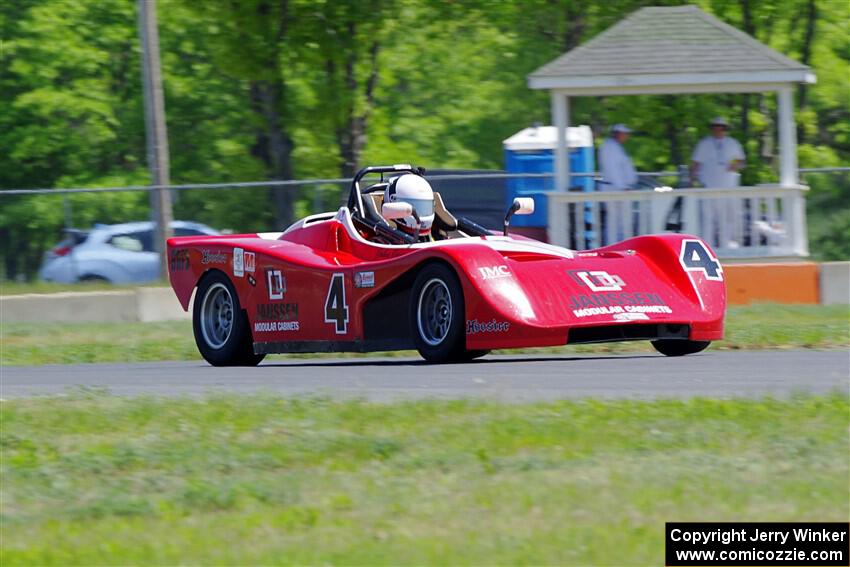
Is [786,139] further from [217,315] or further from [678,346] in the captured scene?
[217,315]

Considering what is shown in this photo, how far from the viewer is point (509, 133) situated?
35312mm

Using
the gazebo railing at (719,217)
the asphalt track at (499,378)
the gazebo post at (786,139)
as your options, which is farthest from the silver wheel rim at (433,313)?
the gazebo post at (786,139)

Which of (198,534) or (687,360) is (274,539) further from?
(687,360)

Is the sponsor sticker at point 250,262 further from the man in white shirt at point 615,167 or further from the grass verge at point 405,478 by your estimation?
the man in white shirt at point 615,167

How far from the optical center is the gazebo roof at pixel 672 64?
1978 cm

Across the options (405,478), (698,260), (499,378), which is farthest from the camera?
(698,260)

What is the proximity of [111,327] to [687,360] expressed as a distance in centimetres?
861

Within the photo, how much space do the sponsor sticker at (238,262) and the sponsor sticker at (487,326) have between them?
2747mm

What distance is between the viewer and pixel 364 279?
12023 mm

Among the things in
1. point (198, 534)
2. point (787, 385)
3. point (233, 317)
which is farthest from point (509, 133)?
point (198, 534)

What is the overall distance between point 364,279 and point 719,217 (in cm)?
843

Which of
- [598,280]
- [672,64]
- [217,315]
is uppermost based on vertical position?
[672,64]

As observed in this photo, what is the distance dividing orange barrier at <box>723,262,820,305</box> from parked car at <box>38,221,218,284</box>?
23.0ft

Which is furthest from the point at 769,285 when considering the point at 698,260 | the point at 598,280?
the point at 598,280
